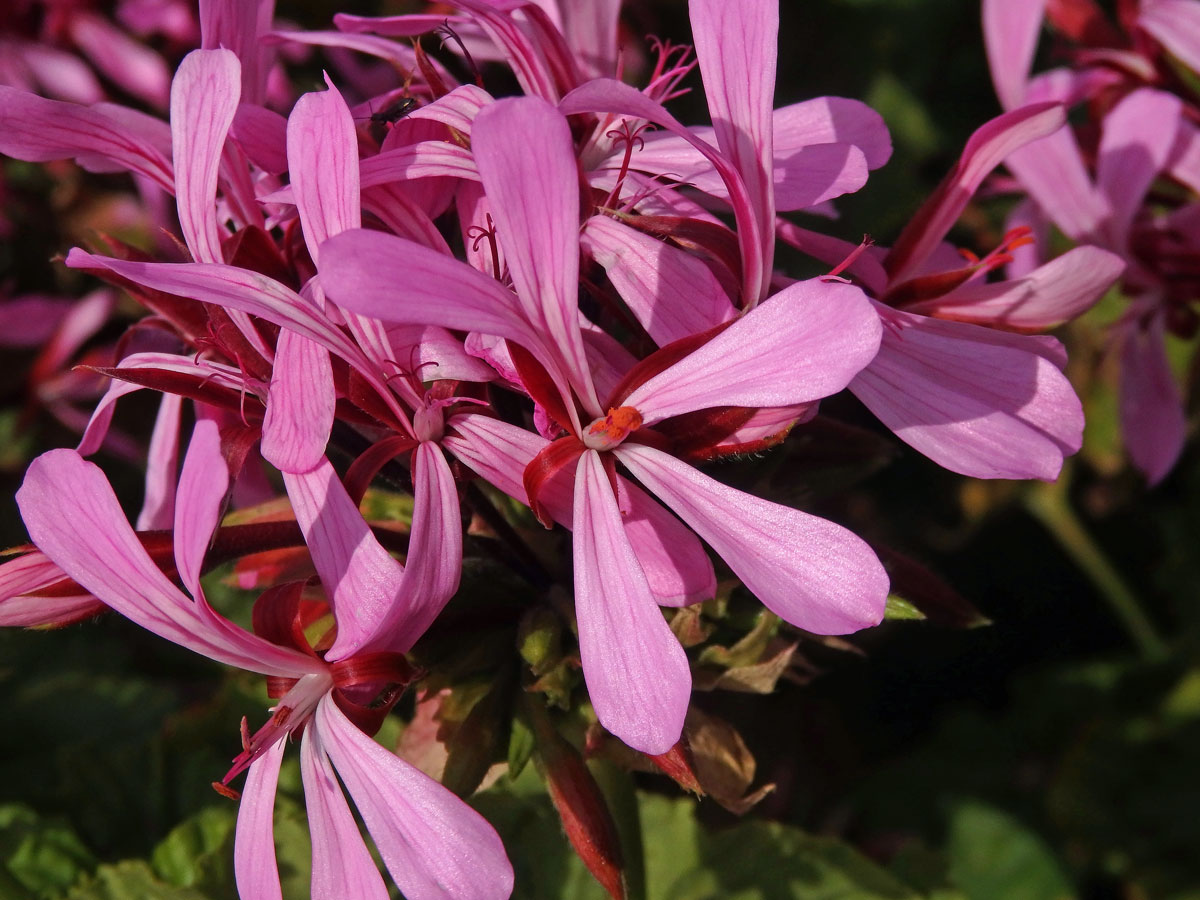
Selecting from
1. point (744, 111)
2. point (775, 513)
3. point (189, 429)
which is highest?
point (744, 111)

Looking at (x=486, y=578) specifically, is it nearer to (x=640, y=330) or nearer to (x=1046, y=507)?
(x=640, y=330)

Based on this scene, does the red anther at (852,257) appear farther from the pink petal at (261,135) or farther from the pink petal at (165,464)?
the pink petal at (165,464)

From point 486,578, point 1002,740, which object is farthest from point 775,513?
point 1002,740

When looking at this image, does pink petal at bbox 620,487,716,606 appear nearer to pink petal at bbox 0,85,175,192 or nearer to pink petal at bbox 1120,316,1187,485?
pink petal at bbox 0,85,175,192

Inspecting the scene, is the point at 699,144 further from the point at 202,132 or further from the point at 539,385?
the point at 202,132

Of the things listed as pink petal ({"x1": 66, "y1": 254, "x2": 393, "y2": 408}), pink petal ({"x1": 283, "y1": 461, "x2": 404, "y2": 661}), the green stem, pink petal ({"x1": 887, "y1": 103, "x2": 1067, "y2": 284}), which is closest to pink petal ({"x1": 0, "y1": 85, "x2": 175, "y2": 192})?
pink petal ({"x1": 66, "y1": 254, "x2": 393, "y2": 408})
